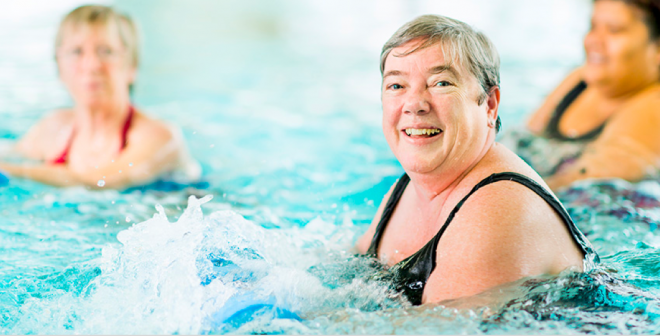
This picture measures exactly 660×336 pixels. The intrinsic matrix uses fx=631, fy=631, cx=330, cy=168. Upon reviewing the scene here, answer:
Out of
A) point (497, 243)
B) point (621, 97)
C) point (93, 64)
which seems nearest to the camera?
point (497, 243)

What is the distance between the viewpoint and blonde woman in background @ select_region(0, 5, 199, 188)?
14.5ft

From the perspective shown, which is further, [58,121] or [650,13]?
[58,121]

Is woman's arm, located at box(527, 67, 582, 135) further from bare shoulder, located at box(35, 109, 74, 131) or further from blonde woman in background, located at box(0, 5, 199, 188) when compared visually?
bare shoulder, located at box(35, 109, 74, 131)

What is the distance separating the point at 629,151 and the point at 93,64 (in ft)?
12.5

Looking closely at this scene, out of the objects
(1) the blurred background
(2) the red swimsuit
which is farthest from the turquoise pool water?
(2) the red swimsuit

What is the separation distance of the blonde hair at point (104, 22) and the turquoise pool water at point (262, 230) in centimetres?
108

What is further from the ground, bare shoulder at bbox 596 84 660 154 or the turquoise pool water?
bare shoulder at bbox 596 84 660 154

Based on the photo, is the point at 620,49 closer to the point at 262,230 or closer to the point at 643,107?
the point at 643,107

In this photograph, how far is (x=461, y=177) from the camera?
2.34 metres

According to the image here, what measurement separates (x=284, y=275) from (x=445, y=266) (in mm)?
637

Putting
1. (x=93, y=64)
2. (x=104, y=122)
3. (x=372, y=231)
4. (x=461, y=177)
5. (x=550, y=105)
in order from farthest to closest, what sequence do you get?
(x=550, y=105)
(x=104, y=122)
(x=93, y=64)
(x=372, y=231)
(x=461, y=177)

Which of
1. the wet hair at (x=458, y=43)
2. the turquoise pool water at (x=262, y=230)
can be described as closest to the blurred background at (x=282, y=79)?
the turquoise pool water at (x=262, y=230)

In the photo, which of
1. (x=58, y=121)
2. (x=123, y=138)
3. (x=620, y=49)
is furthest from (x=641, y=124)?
(x=58, y=121)

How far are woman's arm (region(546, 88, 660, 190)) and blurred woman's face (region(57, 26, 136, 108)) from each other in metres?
3.15
